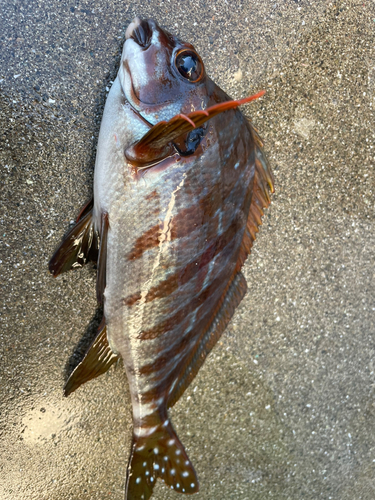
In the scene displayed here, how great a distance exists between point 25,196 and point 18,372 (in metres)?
0.90

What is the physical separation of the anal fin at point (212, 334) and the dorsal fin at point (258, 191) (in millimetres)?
160

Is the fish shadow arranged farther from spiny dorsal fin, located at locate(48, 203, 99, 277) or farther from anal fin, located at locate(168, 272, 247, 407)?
anal fin, located at locate(168, 272, 247, 407)

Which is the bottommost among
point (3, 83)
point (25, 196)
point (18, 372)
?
point (18, 372)

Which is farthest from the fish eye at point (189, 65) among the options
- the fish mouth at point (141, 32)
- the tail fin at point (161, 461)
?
the tail fin at point (161, 461)

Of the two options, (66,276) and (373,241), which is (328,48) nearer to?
(373,241)

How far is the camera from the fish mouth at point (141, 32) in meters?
1.45

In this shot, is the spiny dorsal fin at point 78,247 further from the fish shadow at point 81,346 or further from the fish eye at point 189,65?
the fish eye at point 189,65

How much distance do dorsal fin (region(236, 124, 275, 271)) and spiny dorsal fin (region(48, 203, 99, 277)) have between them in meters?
0.73

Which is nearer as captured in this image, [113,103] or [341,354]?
[113,103]

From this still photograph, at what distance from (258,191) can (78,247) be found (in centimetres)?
92

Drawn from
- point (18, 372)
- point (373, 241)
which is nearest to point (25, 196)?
point (18, 372)

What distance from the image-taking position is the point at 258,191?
5.54 feet

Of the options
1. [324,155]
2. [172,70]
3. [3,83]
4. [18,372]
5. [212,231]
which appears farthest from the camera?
[324,155]

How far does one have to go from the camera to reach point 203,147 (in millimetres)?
1434
